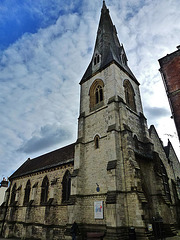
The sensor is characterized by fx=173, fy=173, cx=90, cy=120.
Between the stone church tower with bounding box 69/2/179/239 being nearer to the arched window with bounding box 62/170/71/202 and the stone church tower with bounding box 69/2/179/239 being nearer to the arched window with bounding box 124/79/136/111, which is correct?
the arched window with bounding box 124/79/136/111

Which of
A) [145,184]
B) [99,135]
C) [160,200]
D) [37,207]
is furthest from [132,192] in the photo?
[37,207]

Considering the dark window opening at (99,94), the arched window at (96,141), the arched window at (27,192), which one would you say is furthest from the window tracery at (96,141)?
the arched window at (27,192)

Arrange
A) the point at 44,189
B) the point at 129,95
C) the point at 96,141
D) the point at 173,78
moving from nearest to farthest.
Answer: the point at 173,78 → the point at 96,141 → the point at 129,95 → the point at 44,189

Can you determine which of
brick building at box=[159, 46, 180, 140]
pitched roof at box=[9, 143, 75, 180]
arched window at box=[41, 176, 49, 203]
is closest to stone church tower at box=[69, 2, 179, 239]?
pitched roof at box=[9, 143, 75, 180]

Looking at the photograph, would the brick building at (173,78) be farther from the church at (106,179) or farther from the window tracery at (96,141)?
the window tracery at (96,141)

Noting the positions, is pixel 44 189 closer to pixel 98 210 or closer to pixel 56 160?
pixel 56 160

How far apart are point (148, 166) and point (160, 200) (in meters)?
3.01

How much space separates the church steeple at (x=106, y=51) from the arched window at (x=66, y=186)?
11.6 meters

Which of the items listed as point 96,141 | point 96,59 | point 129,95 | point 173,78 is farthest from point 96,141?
point 96,59

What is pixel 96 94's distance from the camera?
19.9 m

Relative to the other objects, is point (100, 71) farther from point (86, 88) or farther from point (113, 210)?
point (113, 210)

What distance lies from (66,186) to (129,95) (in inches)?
480

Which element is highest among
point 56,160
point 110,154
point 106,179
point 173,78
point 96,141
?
point 173,78

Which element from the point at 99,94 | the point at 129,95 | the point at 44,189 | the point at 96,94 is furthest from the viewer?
the point at 44,189
